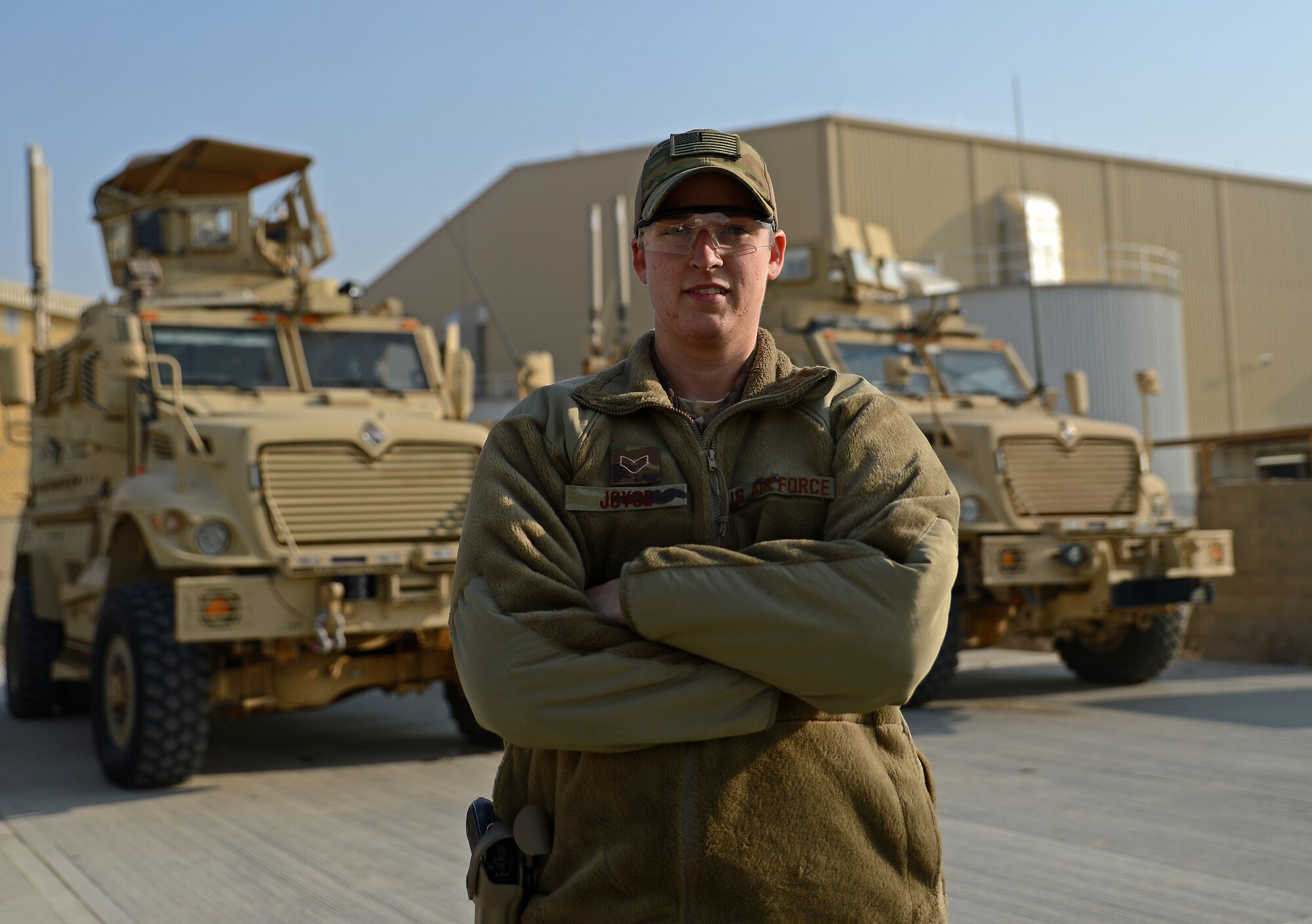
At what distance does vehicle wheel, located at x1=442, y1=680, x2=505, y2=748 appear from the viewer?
24.7 ft

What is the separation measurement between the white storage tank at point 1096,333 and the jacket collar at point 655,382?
21.4 meters

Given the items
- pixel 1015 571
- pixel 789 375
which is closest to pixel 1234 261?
pixel 1015 571

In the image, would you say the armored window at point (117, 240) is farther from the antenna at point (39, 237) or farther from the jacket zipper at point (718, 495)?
the jacket zipper at point (718, 495)

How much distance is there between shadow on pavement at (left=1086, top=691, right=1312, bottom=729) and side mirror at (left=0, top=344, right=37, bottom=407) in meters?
6.80

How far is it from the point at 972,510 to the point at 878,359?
1.66 metres

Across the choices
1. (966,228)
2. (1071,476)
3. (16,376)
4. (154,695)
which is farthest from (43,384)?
(966,228)

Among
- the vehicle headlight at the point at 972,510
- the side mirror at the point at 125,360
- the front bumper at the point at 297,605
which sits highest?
the side mirror at the point at 125,360

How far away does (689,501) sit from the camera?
2166 mm

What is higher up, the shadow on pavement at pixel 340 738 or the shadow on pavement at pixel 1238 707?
the shadow on pavement at pixel 340 738

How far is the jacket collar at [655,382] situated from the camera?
7.18 ft

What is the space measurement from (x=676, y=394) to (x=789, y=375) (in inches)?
7.7

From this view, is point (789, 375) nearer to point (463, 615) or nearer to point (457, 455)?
point (463, 615)

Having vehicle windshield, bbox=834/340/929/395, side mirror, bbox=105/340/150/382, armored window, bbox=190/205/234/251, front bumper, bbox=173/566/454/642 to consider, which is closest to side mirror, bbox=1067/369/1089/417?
vehicle windshield, bbox=834/340/929/395

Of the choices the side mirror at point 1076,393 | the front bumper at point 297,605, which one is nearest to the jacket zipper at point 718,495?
the front bumper at point 297,605
